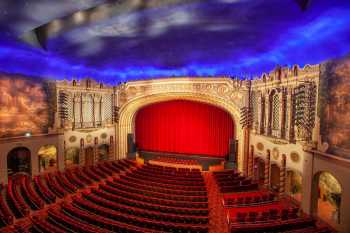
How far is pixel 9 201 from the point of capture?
9883 millimetres

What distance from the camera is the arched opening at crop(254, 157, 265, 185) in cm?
1361

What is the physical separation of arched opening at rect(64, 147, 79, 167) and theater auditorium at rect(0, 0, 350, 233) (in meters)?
0.10

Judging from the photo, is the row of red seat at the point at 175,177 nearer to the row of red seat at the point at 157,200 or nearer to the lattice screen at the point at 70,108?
the row of red seat at the point at 157,200

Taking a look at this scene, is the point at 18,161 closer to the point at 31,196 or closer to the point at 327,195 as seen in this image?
the point at 31,196

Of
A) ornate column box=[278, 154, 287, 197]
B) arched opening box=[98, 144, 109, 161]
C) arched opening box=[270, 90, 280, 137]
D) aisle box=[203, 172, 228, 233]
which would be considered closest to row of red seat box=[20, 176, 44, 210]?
arched opening box=[98, 144, 109, 161]

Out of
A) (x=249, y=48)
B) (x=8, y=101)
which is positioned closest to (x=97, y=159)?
(x=8, y=101)

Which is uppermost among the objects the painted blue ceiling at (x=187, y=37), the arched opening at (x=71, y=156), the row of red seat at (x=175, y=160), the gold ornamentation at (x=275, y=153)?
the painted blue ceiling at (x=187, y=37)

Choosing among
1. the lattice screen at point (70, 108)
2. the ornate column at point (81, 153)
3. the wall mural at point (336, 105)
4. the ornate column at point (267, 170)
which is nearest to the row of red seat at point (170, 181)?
the ornate column at point (267, 170)

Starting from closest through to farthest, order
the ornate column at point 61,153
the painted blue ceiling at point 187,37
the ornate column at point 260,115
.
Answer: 1. the painted blue ceiling at point 187,37
2. the ornate column at point 260,115
3. the ornate column at point 61,153

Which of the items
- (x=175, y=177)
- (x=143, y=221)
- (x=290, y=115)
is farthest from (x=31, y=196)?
(x=290, y=115)

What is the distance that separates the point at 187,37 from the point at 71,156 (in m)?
13.4

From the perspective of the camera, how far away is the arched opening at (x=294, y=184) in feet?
35.4

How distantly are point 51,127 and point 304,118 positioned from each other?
53.0 ft

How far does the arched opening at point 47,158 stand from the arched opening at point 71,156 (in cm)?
97
